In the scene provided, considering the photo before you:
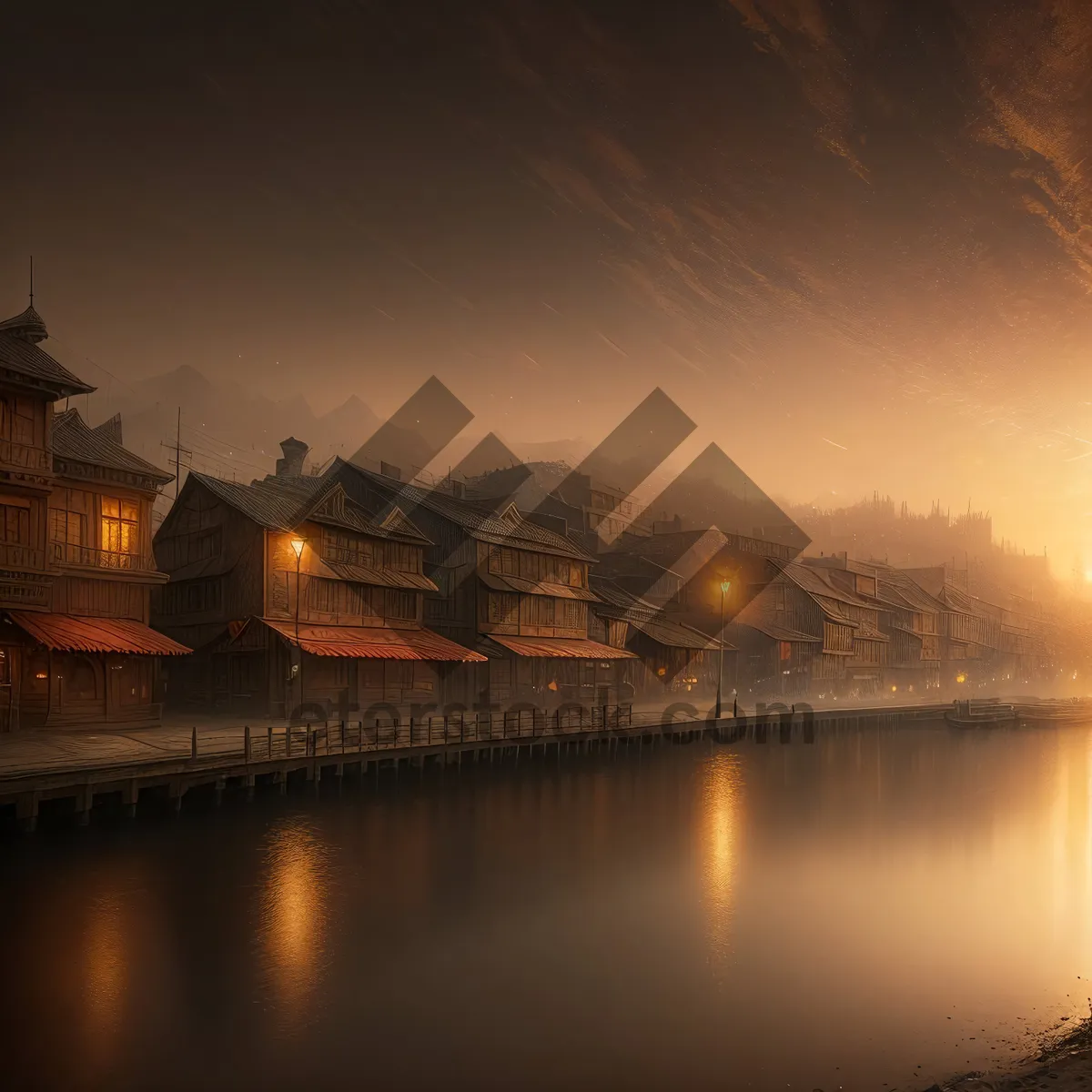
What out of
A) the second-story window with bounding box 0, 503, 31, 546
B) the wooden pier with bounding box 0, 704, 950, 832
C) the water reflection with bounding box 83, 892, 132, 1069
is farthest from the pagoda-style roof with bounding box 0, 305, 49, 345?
the water reflection with bounding box 83, 892, 132, 1069

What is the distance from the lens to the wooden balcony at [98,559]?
37594 mm

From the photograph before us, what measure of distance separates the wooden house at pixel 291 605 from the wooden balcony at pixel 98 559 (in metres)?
5.15

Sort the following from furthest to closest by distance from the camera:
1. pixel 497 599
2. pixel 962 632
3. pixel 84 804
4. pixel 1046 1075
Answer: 1. pixel 962 632
2. pixel 497 599
3. pixel 84 804
4. pixel 1046 1075

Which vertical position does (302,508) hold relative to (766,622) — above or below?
above

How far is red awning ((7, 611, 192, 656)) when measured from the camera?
34156 millimetres

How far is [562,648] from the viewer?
6147 centimetres

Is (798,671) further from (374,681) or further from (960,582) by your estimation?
(960,582)

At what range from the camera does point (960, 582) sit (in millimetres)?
156250

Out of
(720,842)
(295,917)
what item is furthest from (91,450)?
(720,842)

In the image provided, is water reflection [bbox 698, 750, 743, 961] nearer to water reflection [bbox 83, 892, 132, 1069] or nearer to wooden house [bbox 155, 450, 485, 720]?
water reflection [bbox 83, 892, 132, 1069]

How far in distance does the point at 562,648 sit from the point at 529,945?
40.3 metres

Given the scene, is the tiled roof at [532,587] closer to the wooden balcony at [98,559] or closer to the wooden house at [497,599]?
the wooden house at [497,599]

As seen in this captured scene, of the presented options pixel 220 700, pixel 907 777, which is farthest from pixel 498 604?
pixel 907 777

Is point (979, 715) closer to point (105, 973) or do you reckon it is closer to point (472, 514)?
point (472, 514)
